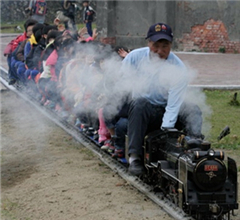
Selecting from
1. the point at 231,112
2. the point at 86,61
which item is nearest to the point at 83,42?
the point at 86,61

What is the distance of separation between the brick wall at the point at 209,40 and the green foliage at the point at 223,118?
24.8ft

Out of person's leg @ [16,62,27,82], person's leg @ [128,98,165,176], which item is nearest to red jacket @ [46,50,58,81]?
person's leg @ [16,62,27,82]

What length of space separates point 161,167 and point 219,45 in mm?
15158

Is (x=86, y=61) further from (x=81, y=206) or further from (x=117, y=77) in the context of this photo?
(x=81, y=206)

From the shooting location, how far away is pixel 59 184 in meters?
6.93

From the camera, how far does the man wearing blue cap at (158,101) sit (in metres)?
6.27

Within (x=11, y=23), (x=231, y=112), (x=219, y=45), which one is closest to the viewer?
(x=231, y=112)

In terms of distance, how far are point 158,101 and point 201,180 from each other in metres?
1.48

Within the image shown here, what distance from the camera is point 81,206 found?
6.05 meters

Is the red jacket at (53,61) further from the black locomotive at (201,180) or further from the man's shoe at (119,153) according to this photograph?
the black locomotive at (201,180)

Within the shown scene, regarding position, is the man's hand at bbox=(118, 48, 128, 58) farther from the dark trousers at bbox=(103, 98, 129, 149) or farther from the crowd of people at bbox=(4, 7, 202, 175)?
the dark trousers at bbox=(103, 98, 129, 149)

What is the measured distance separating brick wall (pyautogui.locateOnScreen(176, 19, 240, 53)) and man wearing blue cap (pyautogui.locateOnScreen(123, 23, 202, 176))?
14056mm

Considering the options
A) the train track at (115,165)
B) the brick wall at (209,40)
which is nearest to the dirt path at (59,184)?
the train track at (115,165)

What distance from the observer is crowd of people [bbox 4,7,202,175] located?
6.33 m
